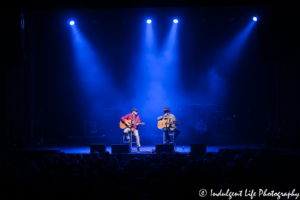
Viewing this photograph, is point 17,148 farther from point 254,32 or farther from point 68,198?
point 254,32

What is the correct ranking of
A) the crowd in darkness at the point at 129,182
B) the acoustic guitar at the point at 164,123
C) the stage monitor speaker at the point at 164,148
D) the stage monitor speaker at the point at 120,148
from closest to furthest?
the crowd in darkness at the point at 129,182 → the stage monitor speaker at the point at 164,148 → the stage monitor speaker at the point at 120,148 → the acoustic guitar at the point at 164,123

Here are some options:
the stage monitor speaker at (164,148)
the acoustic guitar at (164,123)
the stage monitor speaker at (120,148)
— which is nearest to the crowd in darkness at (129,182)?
the stage monitor speaker at (164,148)

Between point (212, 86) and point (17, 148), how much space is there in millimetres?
9618

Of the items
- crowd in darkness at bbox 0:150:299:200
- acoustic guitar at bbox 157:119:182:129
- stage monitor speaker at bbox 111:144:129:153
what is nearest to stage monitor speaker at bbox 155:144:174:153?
stage monitor speaker at bbox 111:144:129:153

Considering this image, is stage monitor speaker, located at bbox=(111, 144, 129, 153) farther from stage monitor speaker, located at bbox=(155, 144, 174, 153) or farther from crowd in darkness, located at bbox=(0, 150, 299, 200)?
crowd in darkness, located at bbox=(0, 150, 299, 200)

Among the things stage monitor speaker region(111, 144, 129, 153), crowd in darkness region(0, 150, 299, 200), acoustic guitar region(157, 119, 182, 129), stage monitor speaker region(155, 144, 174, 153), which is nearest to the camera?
crowd in darkness region(0, 150, 299, 200)

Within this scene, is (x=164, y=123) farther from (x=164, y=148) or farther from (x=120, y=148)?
(x=120, y=148)

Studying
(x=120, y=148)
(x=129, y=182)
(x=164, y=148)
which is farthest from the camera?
(x=120, y=148)

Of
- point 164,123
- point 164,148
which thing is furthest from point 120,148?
point 164,123

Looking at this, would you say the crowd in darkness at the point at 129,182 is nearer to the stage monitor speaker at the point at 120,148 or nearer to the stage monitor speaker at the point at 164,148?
the stage monitor speaker at the point at 164,148

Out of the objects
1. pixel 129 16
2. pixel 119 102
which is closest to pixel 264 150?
pixel 119 102

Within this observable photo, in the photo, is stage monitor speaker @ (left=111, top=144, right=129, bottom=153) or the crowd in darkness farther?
stage monitor speaker @ (left=111, top=144, right=129, bottom=153)

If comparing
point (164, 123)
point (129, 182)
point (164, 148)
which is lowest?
point (129, 182)

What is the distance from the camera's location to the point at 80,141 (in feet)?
42.3
